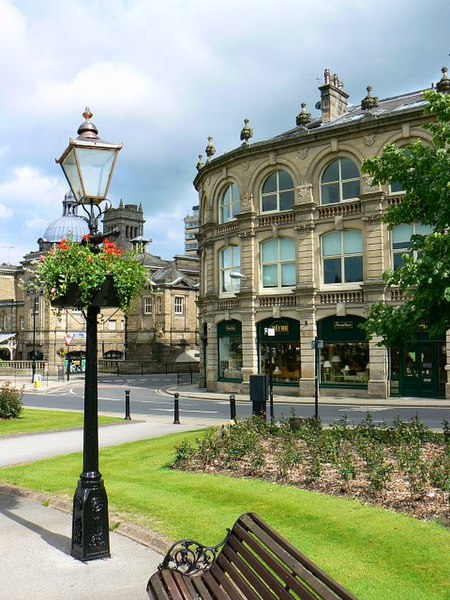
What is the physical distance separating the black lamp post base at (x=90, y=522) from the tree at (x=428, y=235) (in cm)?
734

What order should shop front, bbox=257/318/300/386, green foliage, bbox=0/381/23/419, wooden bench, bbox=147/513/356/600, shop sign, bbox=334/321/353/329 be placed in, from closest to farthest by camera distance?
wooden bench, bbox=147/513/356/600 → green foliage, bbox=0/381/23/419 → shop sign, bbox=334/321/353/329 → shop front, bbox=257/318/300/386

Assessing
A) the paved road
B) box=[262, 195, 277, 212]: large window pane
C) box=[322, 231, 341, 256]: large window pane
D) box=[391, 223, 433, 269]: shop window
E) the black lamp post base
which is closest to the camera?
the black lamp post base

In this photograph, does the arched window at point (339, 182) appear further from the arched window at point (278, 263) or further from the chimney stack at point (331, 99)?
the chimney stack at point (331, 99)

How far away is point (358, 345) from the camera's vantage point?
104 feet

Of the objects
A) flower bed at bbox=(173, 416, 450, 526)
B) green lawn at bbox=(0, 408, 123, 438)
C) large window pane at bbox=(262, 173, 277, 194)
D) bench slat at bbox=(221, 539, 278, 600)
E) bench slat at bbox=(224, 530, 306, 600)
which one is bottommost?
green lawn at bbox=(0, 408, 123, 438)

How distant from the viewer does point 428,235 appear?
12508 mm

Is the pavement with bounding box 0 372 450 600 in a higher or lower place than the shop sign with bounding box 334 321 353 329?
lower

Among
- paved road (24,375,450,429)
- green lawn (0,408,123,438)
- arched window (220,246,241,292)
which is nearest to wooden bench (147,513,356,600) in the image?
green lawn (0,408,123,438)

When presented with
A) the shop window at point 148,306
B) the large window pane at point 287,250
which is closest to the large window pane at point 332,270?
the large window pane at point 287,250

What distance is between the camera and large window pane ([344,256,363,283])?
31969 mm

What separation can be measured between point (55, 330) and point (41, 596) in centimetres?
7256

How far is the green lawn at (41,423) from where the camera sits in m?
17.8

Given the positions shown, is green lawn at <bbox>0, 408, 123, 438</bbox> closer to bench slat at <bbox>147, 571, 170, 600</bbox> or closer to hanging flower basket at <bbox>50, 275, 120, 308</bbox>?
hanging flower basket at <bbox>50, 275, 120, 308</bbox>

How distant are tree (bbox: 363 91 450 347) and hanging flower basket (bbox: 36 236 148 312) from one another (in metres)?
6.59
